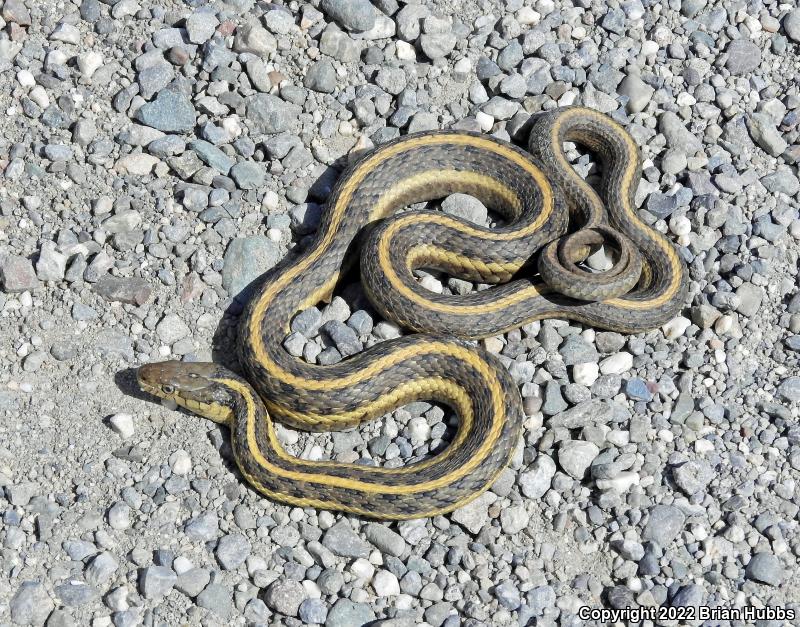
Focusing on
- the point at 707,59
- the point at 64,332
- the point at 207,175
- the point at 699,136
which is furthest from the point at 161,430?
the point at 707,59

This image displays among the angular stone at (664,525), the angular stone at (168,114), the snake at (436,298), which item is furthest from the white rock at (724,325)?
the angular stone at (168,114)

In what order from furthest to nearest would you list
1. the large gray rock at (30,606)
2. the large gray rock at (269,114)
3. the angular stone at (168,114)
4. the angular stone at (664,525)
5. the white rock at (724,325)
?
the large gray rock at (269,114) → the angular stone at (168,114) → the white rock at (724,325) → the angular stone at (664,525) → the large gray rock at (30,606)

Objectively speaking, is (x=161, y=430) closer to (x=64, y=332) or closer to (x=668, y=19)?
(x=64, y=332)

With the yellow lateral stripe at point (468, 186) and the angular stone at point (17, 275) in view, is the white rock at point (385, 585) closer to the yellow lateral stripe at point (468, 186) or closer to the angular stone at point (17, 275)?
the yellow lateral stripe at point (468, 186)

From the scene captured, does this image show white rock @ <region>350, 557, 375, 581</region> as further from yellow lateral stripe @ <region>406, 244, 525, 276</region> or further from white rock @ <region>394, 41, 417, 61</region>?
white rock @ <region>394, 41, 417, 61</region>

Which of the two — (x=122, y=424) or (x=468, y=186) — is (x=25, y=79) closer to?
(x=122, y=424)
